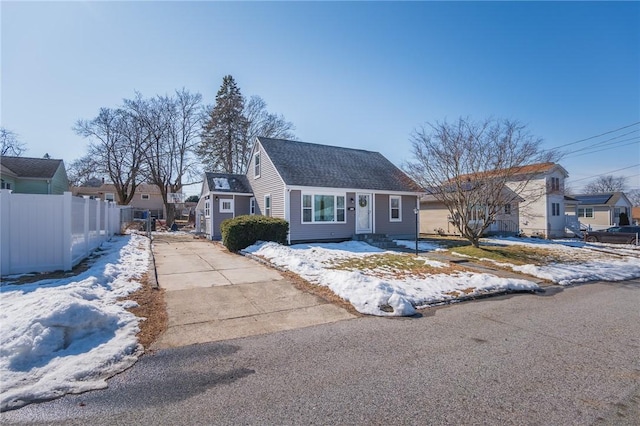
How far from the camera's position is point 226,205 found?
19453 mm

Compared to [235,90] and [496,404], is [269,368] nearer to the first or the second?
[496,404]

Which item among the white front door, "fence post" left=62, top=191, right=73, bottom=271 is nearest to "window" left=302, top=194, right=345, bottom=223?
the white front door

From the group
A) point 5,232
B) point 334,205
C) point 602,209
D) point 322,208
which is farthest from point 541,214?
point 5,232

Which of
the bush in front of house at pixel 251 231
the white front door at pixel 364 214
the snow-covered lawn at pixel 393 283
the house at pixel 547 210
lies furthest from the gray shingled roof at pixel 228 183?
the house at pixel 547 210

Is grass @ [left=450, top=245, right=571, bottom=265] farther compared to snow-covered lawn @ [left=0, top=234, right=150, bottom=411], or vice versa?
grass @ [left=450, top=245, right=571, bottom=265]

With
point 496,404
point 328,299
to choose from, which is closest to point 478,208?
point 328,299

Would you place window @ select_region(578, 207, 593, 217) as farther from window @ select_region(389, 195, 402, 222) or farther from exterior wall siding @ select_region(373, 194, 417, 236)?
window @ select_region(389, 195, 402, 222)

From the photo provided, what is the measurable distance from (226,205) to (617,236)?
2411cm

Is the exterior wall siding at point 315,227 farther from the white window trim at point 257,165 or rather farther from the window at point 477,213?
the window at point 477,213

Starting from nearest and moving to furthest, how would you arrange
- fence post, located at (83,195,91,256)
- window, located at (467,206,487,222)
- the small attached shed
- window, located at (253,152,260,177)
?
1. fence post, located at (83,195,91,256)
2. window, located at (467,206,487,222)
3. window, located at (253,152,260,177)
4. the small attached shed

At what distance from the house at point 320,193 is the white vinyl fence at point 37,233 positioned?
8.35 meters

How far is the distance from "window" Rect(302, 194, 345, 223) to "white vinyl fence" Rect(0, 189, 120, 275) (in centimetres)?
902

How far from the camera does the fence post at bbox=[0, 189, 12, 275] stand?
698 centimetres

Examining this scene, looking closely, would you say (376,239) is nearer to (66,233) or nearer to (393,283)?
(393,283)
